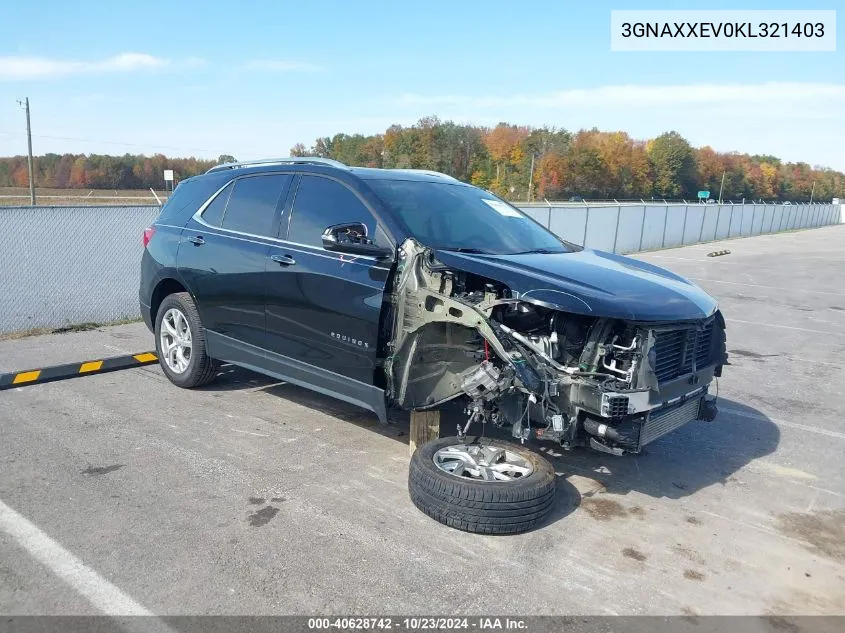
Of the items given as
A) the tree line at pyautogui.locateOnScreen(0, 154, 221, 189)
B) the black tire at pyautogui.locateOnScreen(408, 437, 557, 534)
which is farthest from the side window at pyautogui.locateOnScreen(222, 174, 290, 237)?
the tree line at pyautogui.locateOnScreen(0, 154, 221, 189)

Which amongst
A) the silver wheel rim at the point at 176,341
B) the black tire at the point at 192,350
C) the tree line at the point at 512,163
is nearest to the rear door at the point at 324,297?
the black tire at the point at 192,350

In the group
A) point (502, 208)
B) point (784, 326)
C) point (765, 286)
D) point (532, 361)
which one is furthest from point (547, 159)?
point (532, 361)

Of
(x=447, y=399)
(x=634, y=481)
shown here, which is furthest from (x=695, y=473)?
(x=447, y=399)

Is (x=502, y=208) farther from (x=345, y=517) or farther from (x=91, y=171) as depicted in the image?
(x=91, y=171)

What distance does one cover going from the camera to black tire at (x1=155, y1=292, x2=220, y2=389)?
5875 millimetres

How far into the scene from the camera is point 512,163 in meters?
73.1

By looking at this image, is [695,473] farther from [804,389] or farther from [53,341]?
[53,341]

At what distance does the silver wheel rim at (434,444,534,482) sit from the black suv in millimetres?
10

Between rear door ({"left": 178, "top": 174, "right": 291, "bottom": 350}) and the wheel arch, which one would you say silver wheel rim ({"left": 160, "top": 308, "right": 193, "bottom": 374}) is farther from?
rear door ({"left": 178, "top": 174, "right": 291, "bottom": 350})

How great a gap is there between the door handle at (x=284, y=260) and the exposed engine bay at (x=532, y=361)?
964mm

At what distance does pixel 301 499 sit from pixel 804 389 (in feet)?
18.1

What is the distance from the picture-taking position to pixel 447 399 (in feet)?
14.4

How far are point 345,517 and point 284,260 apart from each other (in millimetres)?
1954

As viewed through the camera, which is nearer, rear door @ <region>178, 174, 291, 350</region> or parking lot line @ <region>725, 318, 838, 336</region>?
rear door @ <region>178, 174, 291, 350</region>
